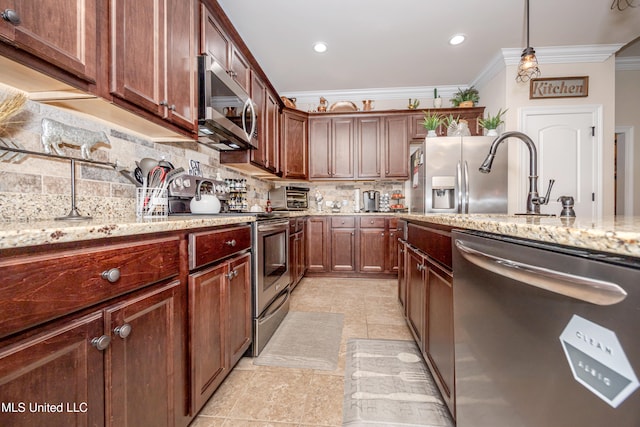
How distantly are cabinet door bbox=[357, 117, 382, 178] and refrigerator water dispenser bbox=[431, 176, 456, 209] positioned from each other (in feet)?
3.40

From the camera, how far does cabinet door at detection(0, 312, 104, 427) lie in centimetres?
52

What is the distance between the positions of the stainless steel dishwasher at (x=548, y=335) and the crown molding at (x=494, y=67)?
3430 millimetres

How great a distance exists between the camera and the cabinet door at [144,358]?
73 cm

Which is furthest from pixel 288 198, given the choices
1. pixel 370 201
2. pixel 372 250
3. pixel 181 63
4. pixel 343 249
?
pixel 181 63

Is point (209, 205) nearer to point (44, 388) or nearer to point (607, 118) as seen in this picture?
point (44, 388)

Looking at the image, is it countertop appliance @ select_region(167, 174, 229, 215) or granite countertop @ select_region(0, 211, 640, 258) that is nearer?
granite countertop @ select_region(0, 211, 640, 258)

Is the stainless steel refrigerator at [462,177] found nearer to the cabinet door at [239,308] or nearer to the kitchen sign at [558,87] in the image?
the kitchen sign at [558,87]

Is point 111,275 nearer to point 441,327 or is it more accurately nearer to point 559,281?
point 559,281

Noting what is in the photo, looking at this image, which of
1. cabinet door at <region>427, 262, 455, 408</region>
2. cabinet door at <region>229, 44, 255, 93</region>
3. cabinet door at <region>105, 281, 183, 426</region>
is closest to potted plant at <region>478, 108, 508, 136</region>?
cabinet door at <region>427, 262, 455, 408</region>

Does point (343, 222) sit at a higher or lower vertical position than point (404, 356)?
higher

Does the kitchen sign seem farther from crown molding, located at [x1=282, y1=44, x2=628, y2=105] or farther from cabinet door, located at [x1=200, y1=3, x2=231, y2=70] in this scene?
cabinet door, located at [x1=200, y1=3, x2=231, y2=70]

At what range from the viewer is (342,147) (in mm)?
3959

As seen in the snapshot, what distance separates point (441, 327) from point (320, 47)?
9.80 ft

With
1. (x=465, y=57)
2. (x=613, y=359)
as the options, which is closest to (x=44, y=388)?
(x=613, y=359)
